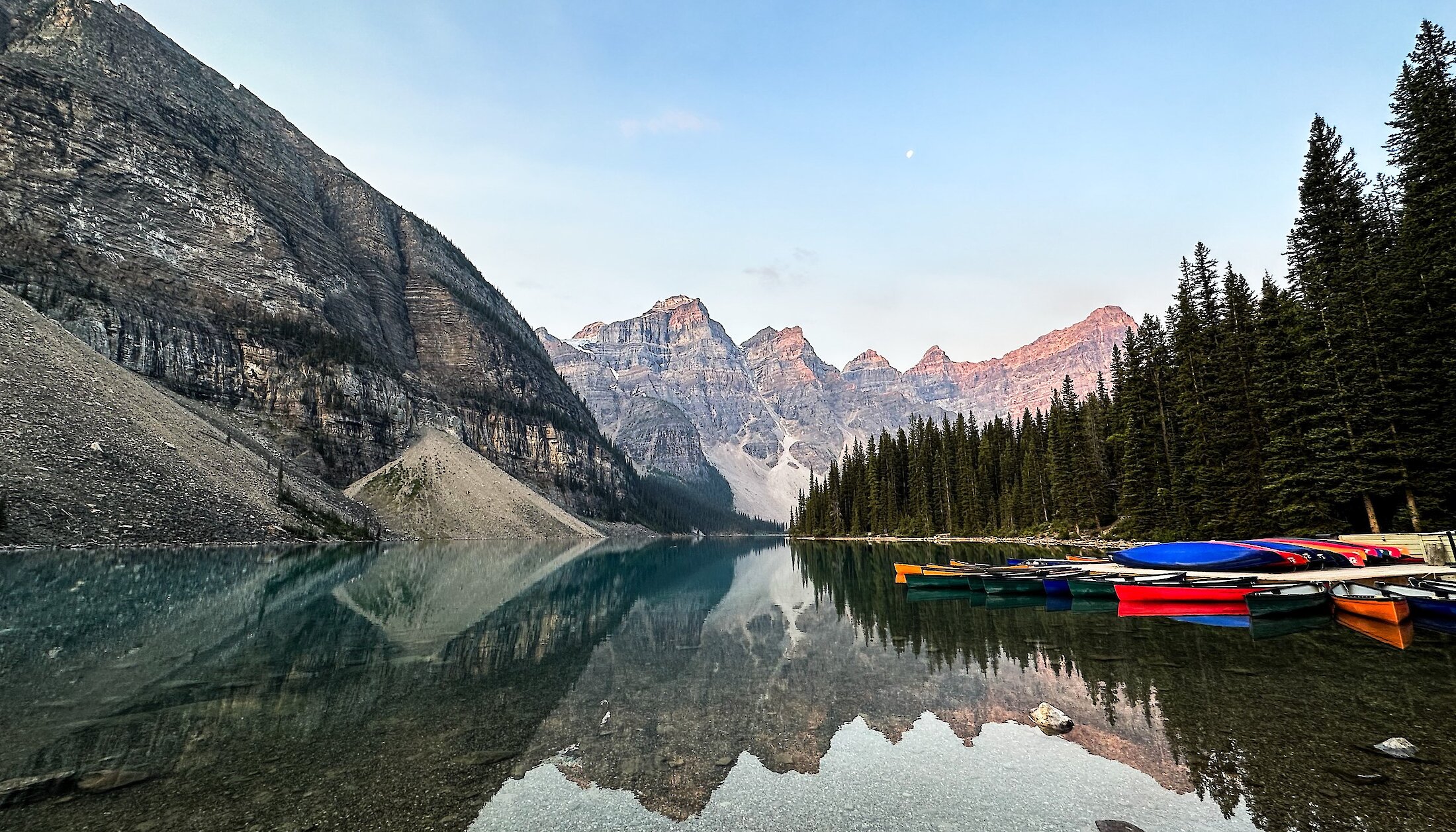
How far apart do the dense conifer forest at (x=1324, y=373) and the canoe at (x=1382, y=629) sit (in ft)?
61.7

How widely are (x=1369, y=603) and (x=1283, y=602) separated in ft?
6.63

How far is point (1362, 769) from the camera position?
8406 mm

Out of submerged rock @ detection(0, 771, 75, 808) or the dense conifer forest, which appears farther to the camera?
the dense conifer forest

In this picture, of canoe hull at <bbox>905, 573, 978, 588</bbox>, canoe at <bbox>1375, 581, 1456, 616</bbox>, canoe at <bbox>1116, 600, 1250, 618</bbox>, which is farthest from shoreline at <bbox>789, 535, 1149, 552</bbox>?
canoe at <bbox>1375, 581, 1456, 616</bbox>

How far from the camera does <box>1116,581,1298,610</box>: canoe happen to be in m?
23.1

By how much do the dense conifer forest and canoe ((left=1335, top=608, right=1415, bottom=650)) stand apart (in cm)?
1881

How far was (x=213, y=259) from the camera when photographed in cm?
11644

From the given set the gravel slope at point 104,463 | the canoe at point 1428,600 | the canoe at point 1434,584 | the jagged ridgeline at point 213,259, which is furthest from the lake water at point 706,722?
the jagged ridgeline at point 213,259

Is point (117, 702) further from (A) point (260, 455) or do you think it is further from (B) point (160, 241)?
(B) point (160, 241)

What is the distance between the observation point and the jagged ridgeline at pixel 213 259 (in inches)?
3711

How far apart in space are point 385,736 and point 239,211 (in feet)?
524

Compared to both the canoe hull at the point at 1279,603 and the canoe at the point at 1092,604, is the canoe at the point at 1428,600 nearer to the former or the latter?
the canoe hull at the point at 1279,603

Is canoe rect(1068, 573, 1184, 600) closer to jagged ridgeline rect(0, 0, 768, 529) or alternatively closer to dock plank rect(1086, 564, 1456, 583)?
dock plank rect(1086, 564, 1456, 583)

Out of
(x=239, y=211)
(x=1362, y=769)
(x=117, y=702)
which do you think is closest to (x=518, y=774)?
(x=117, y=702)
